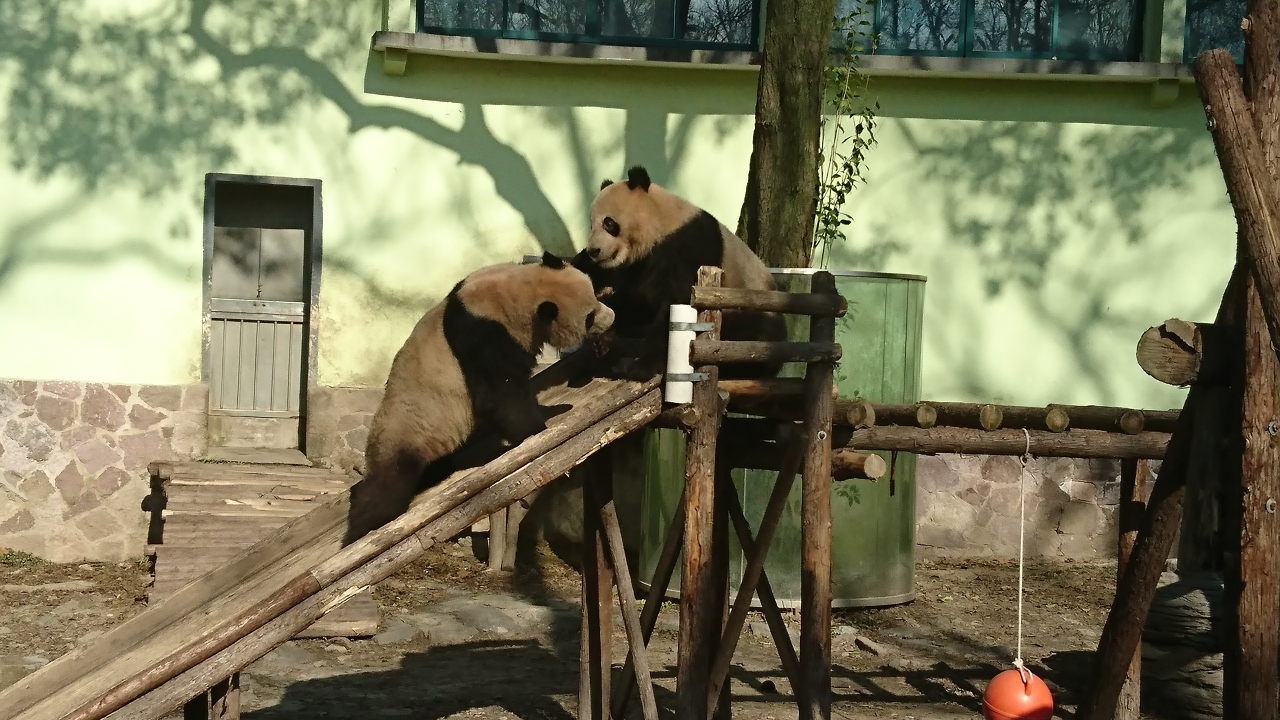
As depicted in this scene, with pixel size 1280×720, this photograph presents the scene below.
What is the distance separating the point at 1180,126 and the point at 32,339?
10236mm

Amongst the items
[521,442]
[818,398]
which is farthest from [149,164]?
[818,398]

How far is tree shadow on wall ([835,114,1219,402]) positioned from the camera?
1176 cm

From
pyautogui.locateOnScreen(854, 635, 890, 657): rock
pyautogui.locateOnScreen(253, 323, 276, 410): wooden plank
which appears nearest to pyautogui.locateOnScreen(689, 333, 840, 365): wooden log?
pyautogui.locateOnScreen(854, 635, 890, 657): rock

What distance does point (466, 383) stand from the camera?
245 inches

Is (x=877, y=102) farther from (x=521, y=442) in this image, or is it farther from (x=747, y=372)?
(x=521, y=442)

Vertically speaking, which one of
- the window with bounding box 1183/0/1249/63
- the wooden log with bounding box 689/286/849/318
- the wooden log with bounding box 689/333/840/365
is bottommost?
the wooden log with bounding box 689/333/840/365

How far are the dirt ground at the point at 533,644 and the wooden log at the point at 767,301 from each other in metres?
2.99

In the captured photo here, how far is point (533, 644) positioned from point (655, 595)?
272cm

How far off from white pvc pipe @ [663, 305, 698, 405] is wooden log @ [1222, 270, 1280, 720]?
91.0 inches

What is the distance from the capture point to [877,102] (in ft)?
36.4

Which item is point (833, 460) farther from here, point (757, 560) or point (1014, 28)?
point (1014, 28)

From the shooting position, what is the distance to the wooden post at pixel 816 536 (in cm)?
607

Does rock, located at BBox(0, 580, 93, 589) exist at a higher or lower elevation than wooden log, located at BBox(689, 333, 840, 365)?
lower

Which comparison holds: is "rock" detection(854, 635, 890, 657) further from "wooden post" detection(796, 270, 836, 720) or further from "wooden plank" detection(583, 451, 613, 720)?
"wooden post" detection(796, 270, 836, 720)
